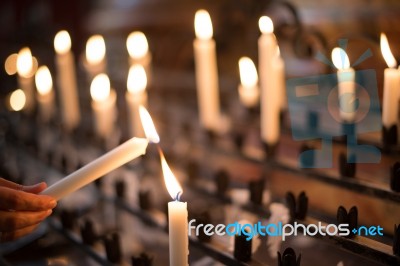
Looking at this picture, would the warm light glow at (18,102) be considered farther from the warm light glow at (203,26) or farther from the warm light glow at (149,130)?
the warm light glow at (149,130)

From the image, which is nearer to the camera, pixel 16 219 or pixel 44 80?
pixel 16 219

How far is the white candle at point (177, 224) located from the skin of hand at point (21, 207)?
20 cm

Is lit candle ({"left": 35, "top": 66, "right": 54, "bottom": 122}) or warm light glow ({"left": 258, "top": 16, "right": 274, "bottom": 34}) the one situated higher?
warm light glow ({"left": 258, "top": 16, "right": 274, "bottom": 34})

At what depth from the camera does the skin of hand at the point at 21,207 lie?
0.76 meters

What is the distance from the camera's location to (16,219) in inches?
30.7

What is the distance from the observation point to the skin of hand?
29.9 inches

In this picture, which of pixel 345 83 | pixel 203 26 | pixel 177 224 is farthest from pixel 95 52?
pixel 177 224

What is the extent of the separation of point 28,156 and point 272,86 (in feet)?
3.05

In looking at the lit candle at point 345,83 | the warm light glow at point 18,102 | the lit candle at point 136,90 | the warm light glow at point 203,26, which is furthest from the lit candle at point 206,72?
the warm light glow at point 18,102

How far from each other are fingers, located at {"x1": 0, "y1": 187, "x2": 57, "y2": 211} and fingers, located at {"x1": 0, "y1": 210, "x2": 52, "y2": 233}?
0.04 feet

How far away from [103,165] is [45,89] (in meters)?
1.23

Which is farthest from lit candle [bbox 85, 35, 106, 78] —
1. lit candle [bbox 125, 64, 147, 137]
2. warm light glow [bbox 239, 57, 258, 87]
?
warm light glow [bbox 239, 57, 258, 87]

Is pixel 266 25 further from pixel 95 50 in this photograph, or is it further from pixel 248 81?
pixel 95 50

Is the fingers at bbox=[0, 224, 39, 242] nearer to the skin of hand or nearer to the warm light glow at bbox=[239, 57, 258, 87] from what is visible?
the skin of hand
